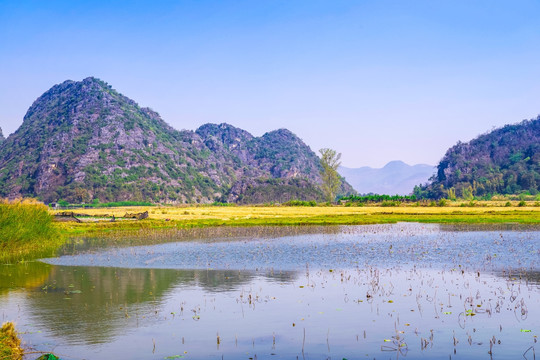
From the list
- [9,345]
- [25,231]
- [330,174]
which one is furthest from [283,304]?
[330,174]

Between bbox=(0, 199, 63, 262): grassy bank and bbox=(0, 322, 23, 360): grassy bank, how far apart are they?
81.4 ft

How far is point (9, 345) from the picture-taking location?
14625 millimetres

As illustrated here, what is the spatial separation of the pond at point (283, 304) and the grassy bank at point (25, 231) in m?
5.22

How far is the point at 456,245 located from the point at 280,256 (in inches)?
620

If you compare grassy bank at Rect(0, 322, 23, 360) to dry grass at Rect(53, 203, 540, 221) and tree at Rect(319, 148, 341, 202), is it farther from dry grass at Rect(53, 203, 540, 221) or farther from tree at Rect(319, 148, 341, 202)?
tree at Rect(319, 148, 341, 202)

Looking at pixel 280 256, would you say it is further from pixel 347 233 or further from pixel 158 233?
pixel 158 233

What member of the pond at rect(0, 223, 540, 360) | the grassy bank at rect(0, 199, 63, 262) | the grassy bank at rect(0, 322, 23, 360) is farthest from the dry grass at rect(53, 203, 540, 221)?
the grassy bank at rect(0, 322, 23, 360)

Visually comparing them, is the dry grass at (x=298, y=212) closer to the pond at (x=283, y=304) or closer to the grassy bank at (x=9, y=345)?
→ the pond at (x=283, y=304)

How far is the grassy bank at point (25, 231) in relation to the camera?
39062 mm

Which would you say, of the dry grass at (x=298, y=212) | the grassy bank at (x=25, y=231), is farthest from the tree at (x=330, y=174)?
the grassy bank at (x=25, y=231)

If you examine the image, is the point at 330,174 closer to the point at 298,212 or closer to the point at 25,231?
the point at 298,212

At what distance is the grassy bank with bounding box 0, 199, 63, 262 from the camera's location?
3906 centimetres

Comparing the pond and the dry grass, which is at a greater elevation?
the dry grass

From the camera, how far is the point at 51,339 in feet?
55.0
